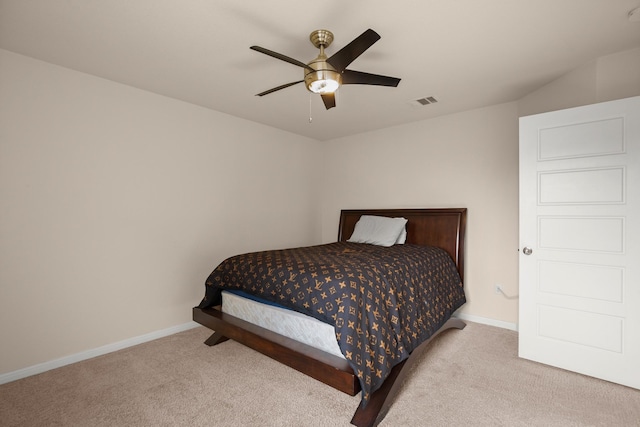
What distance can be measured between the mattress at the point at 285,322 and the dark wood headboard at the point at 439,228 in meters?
2.08

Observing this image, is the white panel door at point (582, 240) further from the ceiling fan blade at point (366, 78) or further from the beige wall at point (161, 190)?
the ceiling fan blade at point (366, 78)

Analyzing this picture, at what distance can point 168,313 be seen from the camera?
9.96 feet

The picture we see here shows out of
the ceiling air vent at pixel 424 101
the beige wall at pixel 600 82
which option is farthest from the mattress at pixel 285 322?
the beige wall at pixel 600 82

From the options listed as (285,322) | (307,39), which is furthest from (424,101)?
(285,322)

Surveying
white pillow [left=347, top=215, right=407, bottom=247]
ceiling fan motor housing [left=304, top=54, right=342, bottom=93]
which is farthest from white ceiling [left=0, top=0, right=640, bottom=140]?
white pillow [left=347, top=215, right=407, bottom=247]

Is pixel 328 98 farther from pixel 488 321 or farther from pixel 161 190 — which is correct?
pixel 488 321

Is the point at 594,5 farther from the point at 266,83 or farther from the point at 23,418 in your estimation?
the point at 23,418

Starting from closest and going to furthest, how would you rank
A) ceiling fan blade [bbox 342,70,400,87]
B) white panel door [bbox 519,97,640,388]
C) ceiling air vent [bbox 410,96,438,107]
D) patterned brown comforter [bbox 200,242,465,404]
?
1. patterned brown comforter [bbox 200,242,465,404]
2. ceiling fan blade [bbox 342,70,400,87]
3. white panel door [bbox 519,97,640,388]
4. ceiling air vent [bbox 410,96,438,107]

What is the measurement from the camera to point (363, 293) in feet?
6.13

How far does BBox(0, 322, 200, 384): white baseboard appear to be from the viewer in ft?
7.25

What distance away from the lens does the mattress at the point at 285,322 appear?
192cm

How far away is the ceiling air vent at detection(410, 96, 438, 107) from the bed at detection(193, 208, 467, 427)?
154 centimetres

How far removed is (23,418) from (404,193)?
12.7ft

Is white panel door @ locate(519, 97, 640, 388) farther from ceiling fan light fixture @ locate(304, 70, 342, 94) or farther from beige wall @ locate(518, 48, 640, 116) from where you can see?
ceiling fan light fixture @ locate(304, 70, 342, 94)
